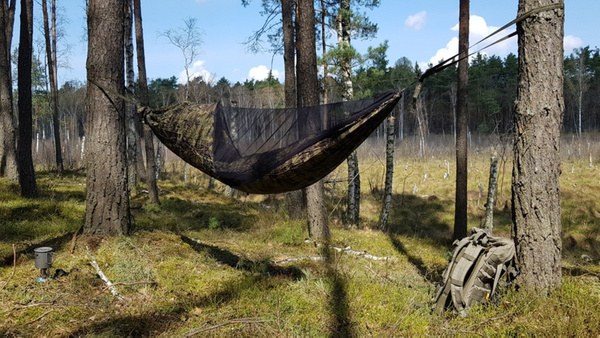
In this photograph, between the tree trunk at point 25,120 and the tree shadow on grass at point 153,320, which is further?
the tree trunk at point 25,120

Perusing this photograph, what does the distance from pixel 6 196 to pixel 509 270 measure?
635cm

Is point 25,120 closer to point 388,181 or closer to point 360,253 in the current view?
point 360,253

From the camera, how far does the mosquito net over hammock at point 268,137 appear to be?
2861 millimetres

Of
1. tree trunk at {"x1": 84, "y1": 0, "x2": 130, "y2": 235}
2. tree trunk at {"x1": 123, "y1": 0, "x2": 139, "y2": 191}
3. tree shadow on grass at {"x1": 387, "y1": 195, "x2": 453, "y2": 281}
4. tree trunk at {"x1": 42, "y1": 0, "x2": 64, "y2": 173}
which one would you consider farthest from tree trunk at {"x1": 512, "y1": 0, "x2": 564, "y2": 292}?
tree trunk at {"x1": 42, "y1": 0, "x2": 64, "y2": 173}

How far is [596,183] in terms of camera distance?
11672 millimetres

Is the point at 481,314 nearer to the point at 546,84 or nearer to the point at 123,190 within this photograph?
the point at 546,84

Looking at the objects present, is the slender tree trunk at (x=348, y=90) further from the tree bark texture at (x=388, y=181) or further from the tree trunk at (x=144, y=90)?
the tree trunk at (x=144, y=90)

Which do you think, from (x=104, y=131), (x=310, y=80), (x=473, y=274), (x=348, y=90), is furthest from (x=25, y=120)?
(x=473, y=274)

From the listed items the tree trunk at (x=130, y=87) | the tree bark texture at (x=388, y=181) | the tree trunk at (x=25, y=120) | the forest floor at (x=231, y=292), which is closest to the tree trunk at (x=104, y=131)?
the forest floor at (x=231, y=292)

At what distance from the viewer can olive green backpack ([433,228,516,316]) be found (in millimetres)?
2510

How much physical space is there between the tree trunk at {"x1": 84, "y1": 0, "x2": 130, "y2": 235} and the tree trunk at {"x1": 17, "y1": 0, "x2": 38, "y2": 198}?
10.5 feet

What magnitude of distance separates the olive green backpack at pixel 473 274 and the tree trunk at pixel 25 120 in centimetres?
608

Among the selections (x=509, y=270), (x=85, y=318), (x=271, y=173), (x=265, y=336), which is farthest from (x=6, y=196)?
(x=509, y=270)

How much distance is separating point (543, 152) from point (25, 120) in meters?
7.09
